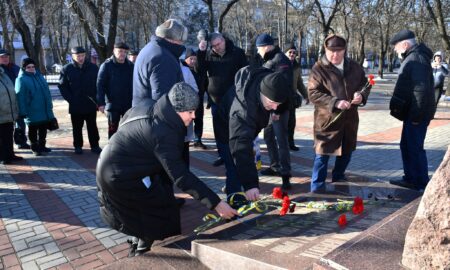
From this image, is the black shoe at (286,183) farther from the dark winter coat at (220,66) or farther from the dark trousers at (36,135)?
the dark trousers at (36,135)

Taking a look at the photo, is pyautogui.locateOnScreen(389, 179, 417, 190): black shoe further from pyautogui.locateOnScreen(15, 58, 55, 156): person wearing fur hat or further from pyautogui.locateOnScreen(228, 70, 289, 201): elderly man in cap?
pyautogui.locateOnScreen(15, 58, 55, 156): person wearing fur hat

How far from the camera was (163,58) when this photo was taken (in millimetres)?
3693

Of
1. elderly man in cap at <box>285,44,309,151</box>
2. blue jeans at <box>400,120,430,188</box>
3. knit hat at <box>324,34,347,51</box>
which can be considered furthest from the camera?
elderly man in cap at <box>285,44,309,151</box>

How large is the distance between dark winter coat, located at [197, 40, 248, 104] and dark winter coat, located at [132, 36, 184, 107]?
154 centimetres

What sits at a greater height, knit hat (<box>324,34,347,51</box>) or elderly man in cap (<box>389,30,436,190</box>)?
knit hat (<box>324,34,347,51</box>)

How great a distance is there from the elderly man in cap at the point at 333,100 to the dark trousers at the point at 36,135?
15.8ft

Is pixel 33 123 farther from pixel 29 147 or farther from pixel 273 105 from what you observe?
pixel 273 105

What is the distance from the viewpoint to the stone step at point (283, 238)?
254 centimetres

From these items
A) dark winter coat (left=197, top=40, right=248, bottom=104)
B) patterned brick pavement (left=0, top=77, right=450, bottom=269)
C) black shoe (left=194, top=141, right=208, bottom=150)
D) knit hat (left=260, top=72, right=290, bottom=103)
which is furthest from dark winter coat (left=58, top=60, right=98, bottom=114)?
knit hat (left=260, top=72, right=290, bottom=103)

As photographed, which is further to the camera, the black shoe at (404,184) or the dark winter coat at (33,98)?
the dark winter coat at (33,98)

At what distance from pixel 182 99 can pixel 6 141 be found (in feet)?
15.8

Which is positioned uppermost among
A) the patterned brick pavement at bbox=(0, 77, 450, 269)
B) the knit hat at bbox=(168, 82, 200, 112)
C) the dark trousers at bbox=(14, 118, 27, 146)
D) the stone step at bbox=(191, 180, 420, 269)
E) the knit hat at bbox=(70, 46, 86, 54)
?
the knit hat at bbox=(70, 46, 86, 54)

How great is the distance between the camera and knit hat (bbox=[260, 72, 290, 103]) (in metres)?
2.91

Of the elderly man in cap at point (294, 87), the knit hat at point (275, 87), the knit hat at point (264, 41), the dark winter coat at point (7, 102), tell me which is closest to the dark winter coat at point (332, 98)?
the knit hat at point (264, 41)
